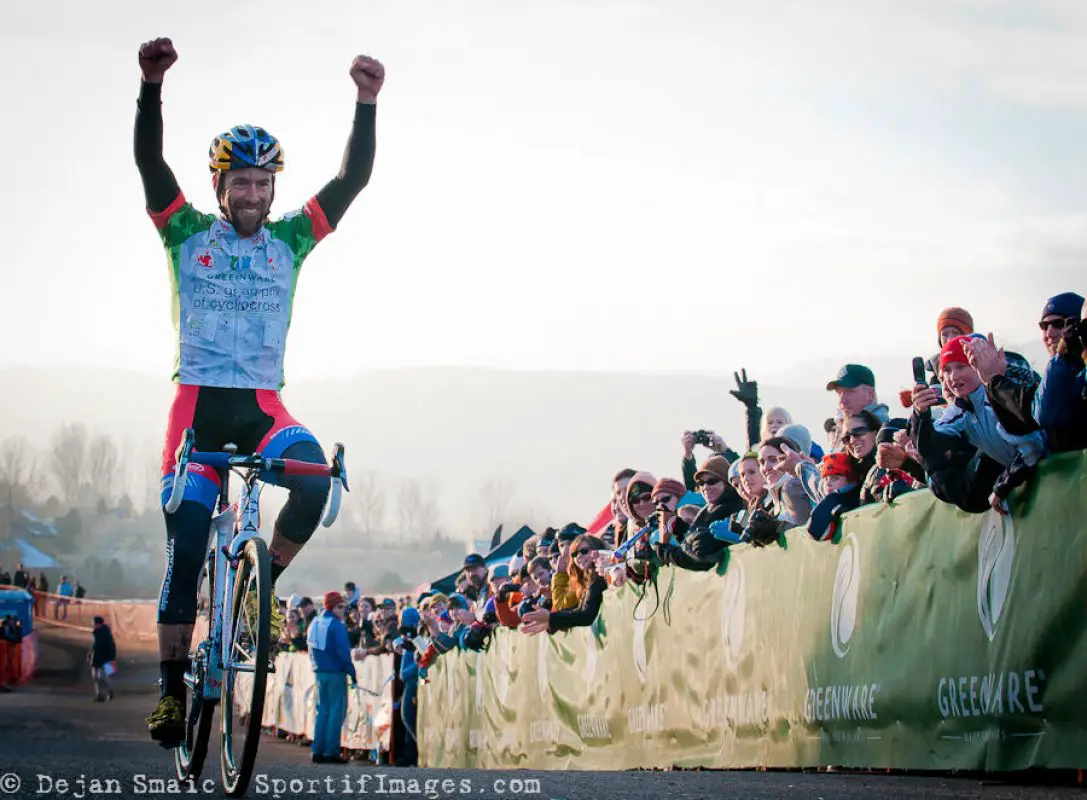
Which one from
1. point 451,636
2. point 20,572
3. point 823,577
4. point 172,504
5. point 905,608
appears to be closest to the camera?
point 172,504

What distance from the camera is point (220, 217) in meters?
8.05

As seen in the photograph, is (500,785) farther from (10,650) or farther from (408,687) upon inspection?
(10,650)

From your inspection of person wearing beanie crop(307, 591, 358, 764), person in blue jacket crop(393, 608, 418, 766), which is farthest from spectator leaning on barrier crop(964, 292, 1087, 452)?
person in blue jacket crop(393, 608, 418, 766)

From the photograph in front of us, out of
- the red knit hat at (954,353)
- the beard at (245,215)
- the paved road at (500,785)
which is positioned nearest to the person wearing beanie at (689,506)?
the paved road at (500,785)

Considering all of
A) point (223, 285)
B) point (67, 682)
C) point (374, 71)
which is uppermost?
point (374, 71)

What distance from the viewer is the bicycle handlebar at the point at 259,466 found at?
7.35 m

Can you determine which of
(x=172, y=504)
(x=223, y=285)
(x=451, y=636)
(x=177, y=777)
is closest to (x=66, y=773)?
(x=177, y=777)

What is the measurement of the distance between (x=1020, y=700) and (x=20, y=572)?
52.9 meters

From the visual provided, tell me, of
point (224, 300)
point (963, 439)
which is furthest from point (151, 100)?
point (963, 439)

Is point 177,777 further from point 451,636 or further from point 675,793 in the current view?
point 451,636

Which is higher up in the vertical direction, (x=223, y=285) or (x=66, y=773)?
(x=223, y=285)

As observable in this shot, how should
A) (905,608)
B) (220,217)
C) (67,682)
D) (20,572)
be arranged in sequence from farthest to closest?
(20,572) → (67,682) → (905,608) → (220,217)

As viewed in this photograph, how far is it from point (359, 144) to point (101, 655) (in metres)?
33.5

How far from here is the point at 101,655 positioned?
130 feet
